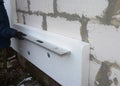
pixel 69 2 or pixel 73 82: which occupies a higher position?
pixel 69 2

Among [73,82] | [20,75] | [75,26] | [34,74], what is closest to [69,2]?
[75,26]

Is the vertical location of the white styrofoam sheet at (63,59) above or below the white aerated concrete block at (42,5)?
below

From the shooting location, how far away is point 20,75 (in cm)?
226

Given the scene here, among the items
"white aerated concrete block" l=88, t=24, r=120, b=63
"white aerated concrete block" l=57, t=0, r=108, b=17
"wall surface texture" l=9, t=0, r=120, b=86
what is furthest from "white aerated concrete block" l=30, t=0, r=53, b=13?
"white aerated concrete block" l=88, t=24, r=120, b=63

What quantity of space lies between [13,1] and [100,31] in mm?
1619

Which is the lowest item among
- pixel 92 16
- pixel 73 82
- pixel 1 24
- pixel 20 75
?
pixel 20 75

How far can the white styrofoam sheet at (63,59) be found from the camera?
1.13 meters

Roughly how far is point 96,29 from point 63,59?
366 mm

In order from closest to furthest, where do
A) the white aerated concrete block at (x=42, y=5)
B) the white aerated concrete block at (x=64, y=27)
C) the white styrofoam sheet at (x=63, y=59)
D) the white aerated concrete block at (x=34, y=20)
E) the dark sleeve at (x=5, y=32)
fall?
the white styrofoam sheet at (x=63, y=59) < the white aerated concrete block at (x=64, y=27) < the white aerated concrete block at (x=42, y=5) < the white aerated concrete block at (x=34, y=20) < the dark sleeve at (x=5, y=32)

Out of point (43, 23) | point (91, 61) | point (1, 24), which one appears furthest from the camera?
point (1, 24)

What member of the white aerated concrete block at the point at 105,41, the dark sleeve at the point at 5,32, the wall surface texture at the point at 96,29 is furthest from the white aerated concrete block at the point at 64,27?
the dark sleeve at the point at 5,32

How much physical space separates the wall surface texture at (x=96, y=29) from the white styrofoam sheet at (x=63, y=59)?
0.05 meters

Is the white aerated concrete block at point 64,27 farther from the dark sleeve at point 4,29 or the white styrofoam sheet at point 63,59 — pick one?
the dark sleeve at point 4,29

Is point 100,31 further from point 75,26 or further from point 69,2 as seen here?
point 69,2
